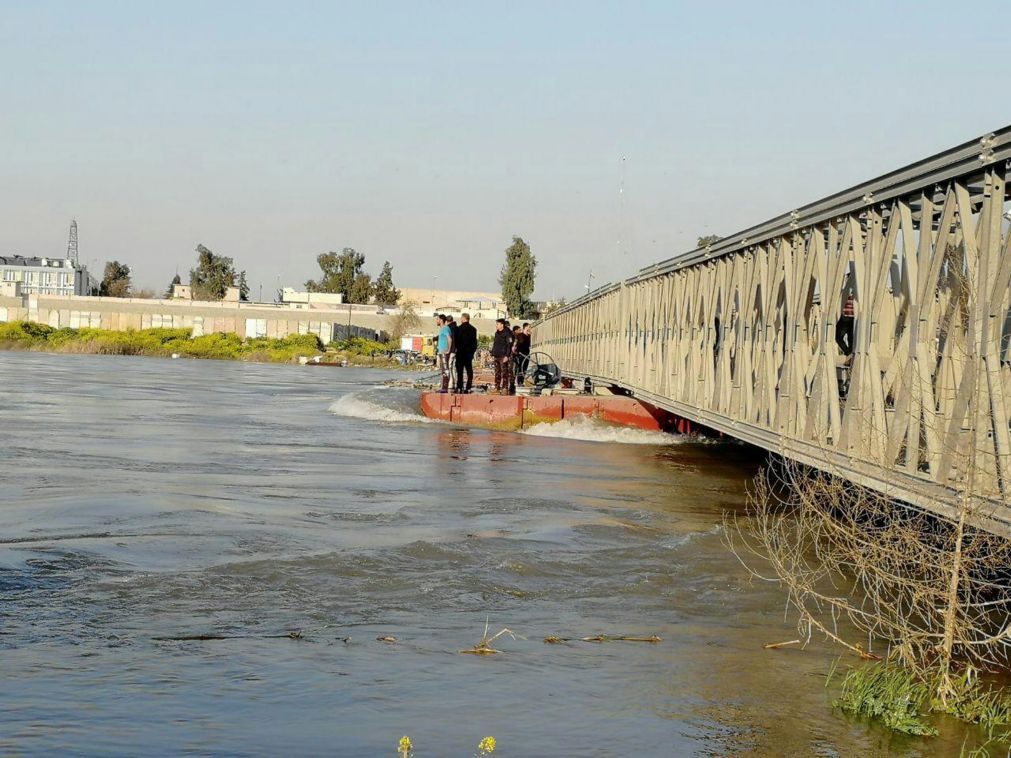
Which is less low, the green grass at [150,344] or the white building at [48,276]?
the white building at [48,276]

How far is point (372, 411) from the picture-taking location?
32531 mm

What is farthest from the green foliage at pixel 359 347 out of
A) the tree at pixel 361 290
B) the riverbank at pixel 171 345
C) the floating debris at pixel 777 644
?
the floating debris at pixel 777 644

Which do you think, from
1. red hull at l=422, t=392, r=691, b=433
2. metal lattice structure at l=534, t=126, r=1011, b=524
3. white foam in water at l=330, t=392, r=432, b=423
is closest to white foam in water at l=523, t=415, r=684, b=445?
red hull at l=422, t=392, r=691, b=433

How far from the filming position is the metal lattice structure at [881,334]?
812 cm

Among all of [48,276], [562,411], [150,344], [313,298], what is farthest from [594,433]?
[48,276]

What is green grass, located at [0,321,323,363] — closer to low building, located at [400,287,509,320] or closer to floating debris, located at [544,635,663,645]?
low building, located at [400,287,509,320]

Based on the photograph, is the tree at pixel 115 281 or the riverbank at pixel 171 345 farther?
the tree at pixel 115 281

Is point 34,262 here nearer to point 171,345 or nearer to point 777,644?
point 171,345

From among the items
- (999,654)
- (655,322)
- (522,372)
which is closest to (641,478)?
(655,322)

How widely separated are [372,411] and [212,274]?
148579mm

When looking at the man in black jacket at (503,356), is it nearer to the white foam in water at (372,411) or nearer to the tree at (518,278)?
the white foam in water at (372,411)

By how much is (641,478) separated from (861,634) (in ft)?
33.1

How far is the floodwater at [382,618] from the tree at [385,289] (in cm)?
14713

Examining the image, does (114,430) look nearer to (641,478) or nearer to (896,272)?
(641,478)
